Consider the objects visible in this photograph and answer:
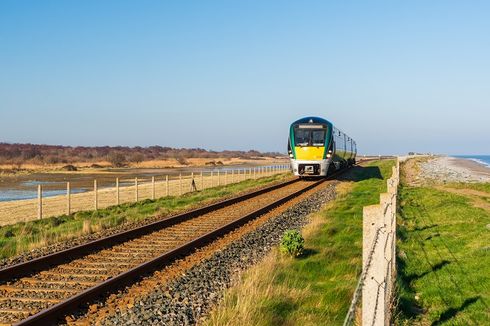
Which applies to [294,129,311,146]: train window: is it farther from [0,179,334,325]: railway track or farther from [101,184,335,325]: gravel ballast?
[101,184,335,325]: gravel ballast

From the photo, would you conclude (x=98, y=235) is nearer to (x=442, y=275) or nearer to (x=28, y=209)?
(x=442, y=275)

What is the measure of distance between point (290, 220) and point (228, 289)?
29.2 feet

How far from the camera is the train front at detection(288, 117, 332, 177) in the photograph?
31.5m

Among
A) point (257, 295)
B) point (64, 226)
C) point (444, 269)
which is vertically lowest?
point (64, 226)

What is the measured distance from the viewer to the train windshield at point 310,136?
31500mm

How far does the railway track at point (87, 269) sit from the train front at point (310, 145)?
15.7 m

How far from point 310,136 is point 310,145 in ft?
1.77

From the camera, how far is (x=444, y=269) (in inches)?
424

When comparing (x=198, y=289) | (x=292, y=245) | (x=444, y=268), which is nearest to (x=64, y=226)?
(x=292, y=245)

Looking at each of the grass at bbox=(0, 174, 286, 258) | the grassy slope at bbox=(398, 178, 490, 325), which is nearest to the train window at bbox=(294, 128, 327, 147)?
the grass at bbox=(0, 174, 286, 258)

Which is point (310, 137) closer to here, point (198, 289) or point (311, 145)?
point (311, 145)

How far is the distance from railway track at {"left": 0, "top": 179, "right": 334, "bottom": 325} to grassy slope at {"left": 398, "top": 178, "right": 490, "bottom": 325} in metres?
4.26

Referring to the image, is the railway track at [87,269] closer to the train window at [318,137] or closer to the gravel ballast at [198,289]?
the gravel ballast at [198,289]

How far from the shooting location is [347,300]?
7703mm
